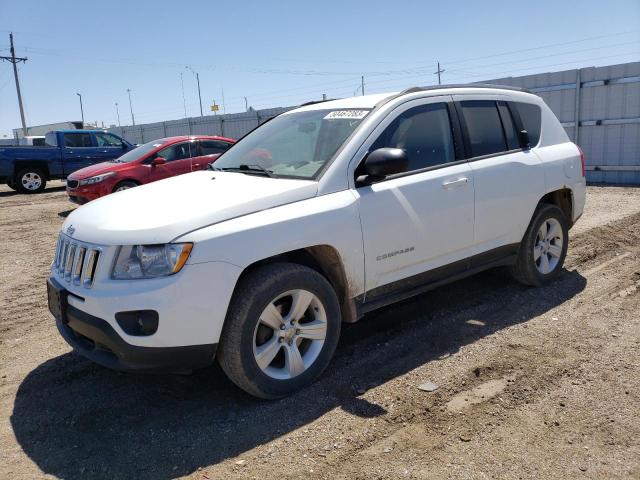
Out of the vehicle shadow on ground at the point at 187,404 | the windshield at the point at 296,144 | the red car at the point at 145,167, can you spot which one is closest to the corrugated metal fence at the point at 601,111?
the red car at the point at 145,167

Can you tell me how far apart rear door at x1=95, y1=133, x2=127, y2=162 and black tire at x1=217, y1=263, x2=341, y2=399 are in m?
14.3

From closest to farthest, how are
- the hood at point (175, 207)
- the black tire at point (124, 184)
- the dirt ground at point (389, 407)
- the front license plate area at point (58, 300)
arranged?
the dirt ground at point (389, 407) → the hood at point (175, 207) → the front license plate area at point (58, 300) → the black tire at point (124, 184)

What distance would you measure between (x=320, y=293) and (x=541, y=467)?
157cm

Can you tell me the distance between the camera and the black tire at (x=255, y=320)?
3162mm

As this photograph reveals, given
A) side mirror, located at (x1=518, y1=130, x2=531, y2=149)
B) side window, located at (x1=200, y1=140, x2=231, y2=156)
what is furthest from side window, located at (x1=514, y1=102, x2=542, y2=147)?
side window, located at (x1=200, y1=140, x2=231, y2=156)

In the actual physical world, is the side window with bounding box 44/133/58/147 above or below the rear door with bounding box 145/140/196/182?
above

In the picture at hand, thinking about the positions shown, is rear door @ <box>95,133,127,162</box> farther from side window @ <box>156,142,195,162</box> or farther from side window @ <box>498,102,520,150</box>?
side window @ <box>498,102,520,150</box>

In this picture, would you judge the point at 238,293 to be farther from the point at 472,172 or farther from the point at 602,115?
the point at 602,115

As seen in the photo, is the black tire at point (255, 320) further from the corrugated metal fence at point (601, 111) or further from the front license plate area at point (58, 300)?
the corrugated metal fence at point (601, 111)

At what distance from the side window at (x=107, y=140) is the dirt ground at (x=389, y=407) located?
12.2 m

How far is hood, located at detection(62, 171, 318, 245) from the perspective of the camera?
307 centimetres

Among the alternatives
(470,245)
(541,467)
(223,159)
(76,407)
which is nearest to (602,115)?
(470,245)

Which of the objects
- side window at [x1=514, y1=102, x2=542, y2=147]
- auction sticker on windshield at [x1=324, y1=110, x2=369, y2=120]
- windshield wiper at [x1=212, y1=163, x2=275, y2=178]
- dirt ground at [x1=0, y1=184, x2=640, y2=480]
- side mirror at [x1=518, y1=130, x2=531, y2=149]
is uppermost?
auction sticker on windshield at [x1=324, y1=110, x2=369, y2=120]

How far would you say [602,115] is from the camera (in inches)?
496
